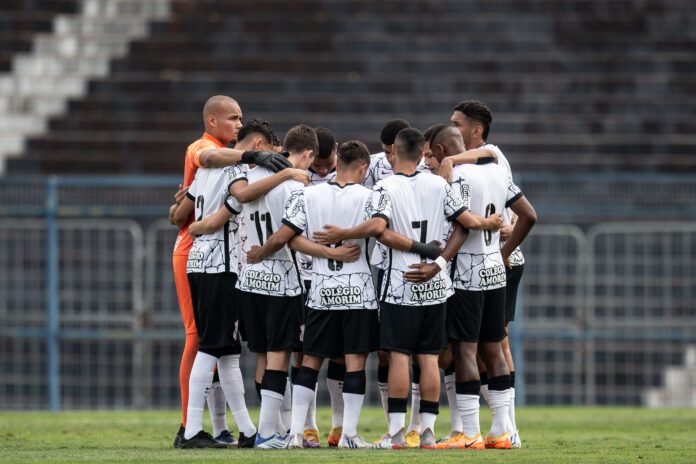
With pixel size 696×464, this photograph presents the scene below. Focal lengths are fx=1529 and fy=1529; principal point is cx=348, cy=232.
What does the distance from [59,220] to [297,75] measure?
Answer: 615cm

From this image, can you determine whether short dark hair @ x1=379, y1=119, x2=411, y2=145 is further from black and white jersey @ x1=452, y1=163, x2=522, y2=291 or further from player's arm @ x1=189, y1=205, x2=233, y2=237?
player's arm @ x1=189, y1=205, x2=233, y2=237

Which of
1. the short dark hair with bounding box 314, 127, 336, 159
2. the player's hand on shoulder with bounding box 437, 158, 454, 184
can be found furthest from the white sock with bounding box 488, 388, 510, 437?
the short dark hair with bounding box 314, 127, 336, 159

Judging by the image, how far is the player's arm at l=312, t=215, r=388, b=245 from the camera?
988 centimetres

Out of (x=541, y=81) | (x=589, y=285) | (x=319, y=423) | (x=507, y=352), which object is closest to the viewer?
(x=507, y=352)

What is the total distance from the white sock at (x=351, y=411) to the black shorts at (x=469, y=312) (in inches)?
30.9

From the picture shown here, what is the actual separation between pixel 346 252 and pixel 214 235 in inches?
38.1

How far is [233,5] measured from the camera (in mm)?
24266

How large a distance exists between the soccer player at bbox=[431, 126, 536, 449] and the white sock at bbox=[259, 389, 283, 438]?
122 cm

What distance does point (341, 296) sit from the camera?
9992 mm

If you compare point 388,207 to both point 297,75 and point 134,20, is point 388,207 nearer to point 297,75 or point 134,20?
point 297,75

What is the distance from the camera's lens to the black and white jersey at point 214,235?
1030 centimetres

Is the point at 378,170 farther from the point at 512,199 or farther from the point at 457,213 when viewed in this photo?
the point at 457,213

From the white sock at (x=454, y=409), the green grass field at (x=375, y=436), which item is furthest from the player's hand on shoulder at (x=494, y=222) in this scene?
the green grass field at (x=375, y=436)

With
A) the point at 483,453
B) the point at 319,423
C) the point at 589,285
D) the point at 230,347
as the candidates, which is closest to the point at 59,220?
the point at 319,423
